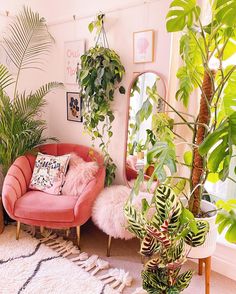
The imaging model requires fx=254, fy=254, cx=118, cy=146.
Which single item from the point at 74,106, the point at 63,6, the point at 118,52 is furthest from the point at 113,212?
the point at 63,6

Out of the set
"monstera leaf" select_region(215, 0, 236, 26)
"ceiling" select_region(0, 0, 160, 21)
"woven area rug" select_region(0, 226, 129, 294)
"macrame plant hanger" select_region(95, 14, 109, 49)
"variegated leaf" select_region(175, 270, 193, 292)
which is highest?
"ceiling" select_region(0, 0, 160, 21)

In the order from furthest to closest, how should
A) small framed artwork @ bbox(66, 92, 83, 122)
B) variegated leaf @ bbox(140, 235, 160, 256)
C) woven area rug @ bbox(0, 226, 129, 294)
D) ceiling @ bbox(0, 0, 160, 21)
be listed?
small framed artwork @ bbox(66, 92, 83, 122)
ceiling @ bbox(0, 0, 160, 21)
woven area rug @ bbox(0, 226, 129, 294)
variegated leaf @ bbox(140, 235, 160, 256)

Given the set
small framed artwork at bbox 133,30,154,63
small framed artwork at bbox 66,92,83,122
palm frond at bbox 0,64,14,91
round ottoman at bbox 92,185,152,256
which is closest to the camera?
round ottoman at bbox 92,185,152,256

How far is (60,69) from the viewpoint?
2.84 m

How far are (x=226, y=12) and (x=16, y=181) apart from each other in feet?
6.64

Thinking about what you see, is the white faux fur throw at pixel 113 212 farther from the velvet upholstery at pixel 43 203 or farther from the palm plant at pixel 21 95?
the palm plant at pixel 21 95

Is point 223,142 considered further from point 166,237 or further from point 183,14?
point 183,14

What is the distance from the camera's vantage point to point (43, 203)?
6.97 ft

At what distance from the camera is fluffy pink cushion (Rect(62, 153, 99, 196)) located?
229 centimetres

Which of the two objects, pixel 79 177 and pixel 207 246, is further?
pixel 79 177

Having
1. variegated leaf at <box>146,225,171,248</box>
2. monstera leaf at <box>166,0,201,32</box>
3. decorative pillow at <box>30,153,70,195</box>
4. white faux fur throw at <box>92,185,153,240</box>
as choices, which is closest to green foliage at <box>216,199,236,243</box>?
variegated leaf at <box>146,225,171,248</box>

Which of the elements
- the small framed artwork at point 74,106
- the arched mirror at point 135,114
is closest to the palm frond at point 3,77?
the small framed artwork at point 74,106

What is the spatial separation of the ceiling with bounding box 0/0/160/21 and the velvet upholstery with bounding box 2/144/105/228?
1.41 meters

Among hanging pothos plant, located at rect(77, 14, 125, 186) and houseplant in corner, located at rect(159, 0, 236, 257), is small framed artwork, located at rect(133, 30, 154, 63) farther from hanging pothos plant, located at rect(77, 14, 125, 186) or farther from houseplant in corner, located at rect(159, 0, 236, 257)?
houseplant in corner, located at rect(159, 0, 236, 257)
